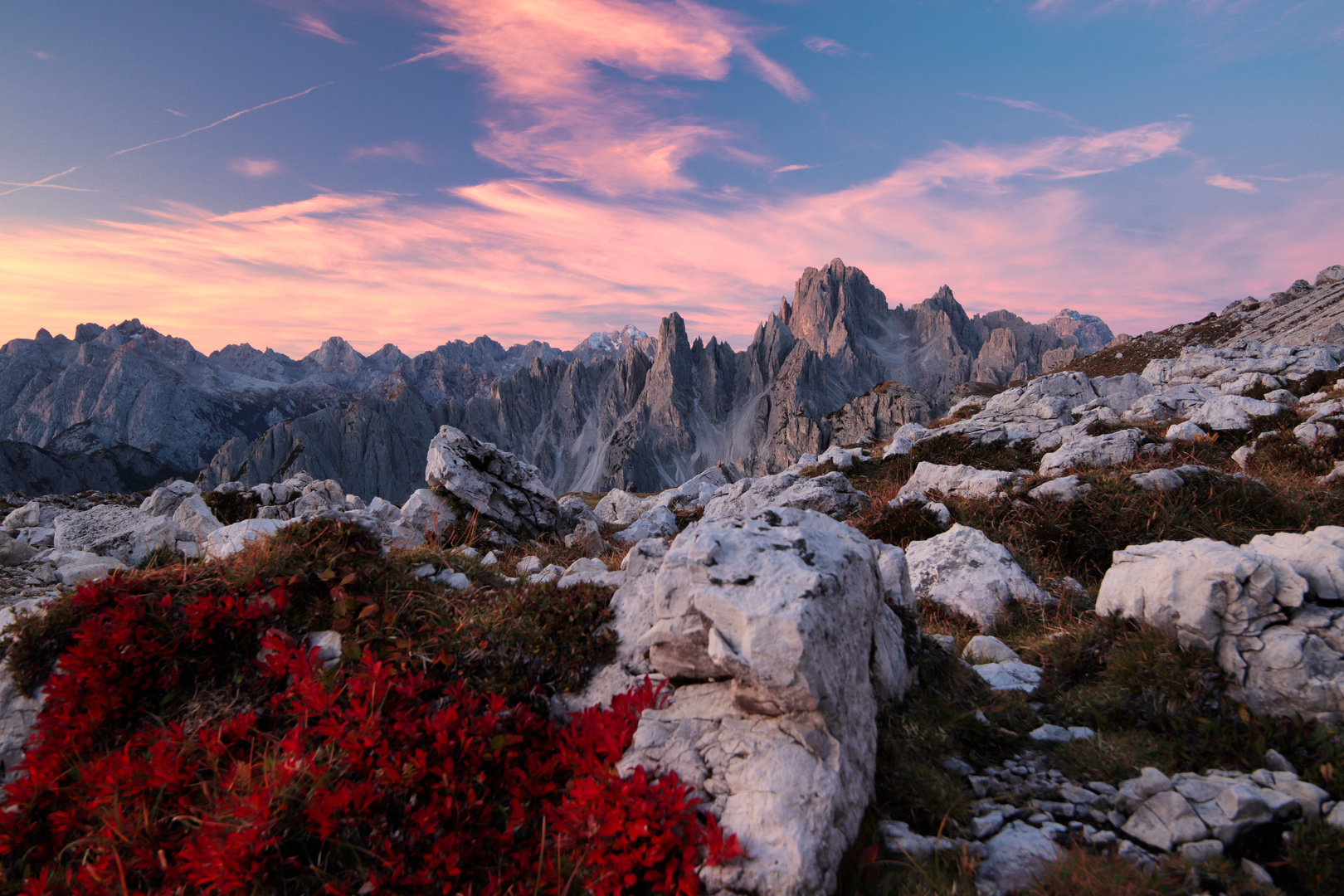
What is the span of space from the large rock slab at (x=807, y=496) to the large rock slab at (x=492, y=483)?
612 cm

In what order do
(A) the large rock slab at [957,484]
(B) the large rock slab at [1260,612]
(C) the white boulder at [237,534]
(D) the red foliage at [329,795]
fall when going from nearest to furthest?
(D) the red foliage at [329,795] < (B) the large rock slab at [1260,612] < (C) the white boulder at [237,534] < (A) the large rock slab at [957,484]

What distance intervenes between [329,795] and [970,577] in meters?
8.76

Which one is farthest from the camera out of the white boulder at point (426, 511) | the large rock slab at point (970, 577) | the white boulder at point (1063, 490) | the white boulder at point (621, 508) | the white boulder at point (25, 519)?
the white boulder at point (621, 508)

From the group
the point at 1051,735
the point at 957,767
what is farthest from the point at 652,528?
the point at 957,767

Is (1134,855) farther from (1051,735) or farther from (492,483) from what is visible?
(492,483)

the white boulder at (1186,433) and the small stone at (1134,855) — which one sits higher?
the white boulder at (1186,433)

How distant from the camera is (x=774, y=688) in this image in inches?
159

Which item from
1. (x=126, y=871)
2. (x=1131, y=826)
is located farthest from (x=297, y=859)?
(x=1131, y=826)

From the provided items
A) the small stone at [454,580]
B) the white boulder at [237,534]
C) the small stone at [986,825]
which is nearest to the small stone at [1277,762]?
the small stone at [986,825]

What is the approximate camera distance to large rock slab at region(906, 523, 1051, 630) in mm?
8383

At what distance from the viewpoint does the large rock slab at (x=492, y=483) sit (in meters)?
17.1

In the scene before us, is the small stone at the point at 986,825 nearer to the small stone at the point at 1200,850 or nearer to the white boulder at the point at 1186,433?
the small stone at the point at 1200,850

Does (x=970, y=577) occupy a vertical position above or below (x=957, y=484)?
below

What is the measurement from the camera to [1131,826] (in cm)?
374
